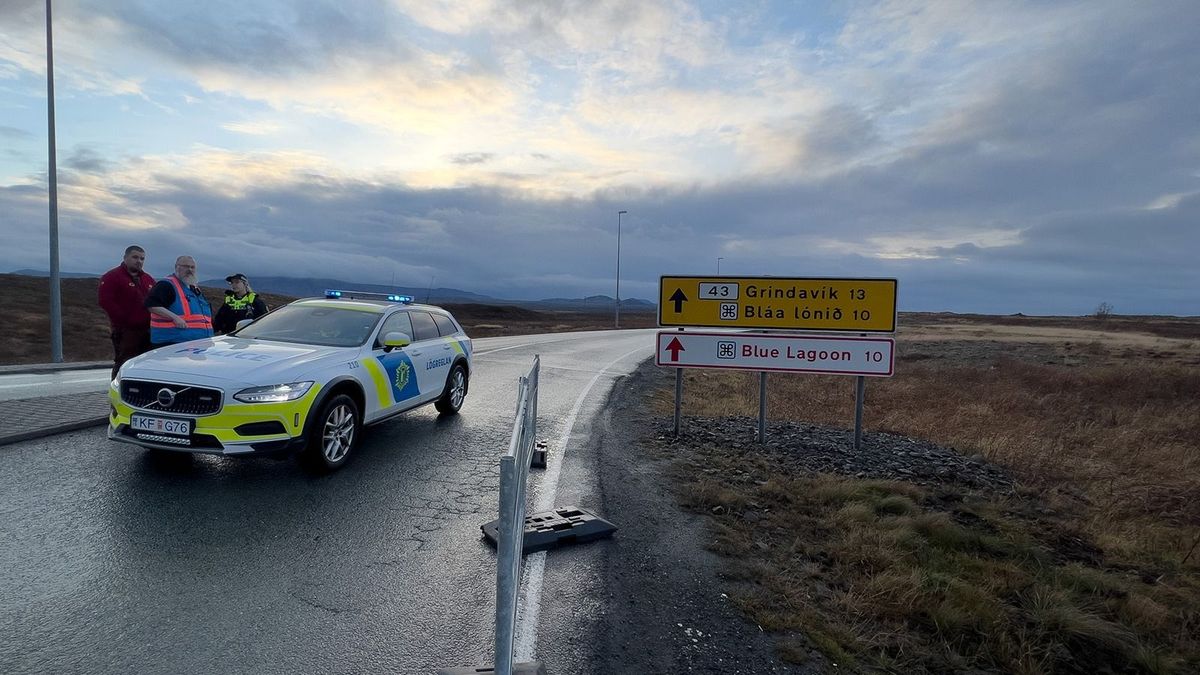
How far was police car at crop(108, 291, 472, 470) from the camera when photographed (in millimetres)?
5410

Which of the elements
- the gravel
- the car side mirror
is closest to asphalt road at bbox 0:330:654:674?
the car side mirror

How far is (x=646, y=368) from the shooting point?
730 inches

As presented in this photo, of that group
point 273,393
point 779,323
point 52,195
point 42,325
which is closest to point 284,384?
point 273,393

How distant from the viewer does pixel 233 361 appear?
592 centimetres

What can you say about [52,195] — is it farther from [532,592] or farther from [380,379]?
[532,592]

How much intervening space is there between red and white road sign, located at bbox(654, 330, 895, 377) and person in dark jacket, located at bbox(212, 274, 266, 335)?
19.7ft

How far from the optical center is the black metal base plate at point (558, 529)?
4617mm

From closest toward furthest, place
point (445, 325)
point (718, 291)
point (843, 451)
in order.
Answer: point (843, 451) < point (718, 291) < point (445, 325)

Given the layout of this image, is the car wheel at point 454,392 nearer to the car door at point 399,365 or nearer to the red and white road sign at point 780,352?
the car door at point 399,365

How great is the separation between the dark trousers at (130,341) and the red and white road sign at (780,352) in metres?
6.43

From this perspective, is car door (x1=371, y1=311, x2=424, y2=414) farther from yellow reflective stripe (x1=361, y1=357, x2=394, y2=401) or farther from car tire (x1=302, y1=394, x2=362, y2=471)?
car tire (x1=302, y1=394, x2=362, y2=471)

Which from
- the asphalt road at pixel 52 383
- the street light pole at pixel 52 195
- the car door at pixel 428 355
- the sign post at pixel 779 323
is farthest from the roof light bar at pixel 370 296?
the street light pole at pixel 52 195

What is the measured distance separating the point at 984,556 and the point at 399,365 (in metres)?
5.95

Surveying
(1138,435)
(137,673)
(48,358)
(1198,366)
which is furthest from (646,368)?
(48,358)
